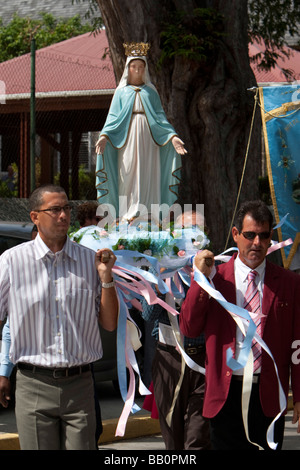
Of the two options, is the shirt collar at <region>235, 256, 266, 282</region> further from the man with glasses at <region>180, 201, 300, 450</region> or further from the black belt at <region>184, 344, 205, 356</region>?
the black belt at <region>184, 344, 205, 356</region>

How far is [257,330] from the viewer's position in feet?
16.7

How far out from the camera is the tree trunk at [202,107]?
12055 millimetres

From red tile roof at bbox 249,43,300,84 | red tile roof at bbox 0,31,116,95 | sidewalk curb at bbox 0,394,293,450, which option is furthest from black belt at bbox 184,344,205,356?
red tile roof at bbox 249,43,300,84

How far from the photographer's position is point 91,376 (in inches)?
191

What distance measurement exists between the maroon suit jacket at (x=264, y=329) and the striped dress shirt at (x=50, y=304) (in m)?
0.70

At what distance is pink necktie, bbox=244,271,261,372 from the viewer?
510 centimetres

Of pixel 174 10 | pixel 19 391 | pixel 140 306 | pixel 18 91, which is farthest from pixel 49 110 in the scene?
pixel 19 391

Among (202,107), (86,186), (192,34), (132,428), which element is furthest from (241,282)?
(86,186)

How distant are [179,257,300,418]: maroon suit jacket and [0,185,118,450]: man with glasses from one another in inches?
24.8

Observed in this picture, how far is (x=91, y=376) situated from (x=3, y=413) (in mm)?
4203

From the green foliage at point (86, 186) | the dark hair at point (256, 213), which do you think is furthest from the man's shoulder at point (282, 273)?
the green foliage at point (86, 186)

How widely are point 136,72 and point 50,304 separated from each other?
387 centimetres

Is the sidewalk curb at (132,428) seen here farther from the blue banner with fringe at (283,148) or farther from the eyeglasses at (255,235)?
the eyeglasses at (255,235)

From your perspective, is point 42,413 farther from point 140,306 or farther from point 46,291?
point 140,306
